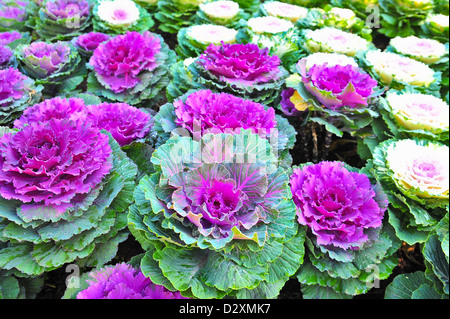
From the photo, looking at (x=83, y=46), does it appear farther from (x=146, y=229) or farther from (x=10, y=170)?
(x=146, y=229)

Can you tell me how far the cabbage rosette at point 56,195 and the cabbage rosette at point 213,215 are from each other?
265mm

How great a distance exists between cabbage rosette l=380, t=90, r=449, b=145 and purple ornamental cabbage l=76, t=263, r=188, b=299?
1.61 metres

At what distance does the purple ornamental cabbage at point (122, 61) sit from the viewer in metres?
2.46

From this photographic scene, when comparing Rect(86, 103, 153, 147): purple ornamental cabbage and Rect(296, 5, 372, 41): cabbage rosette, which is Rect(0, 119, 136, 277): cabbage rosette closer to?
Rect(86, 103, 153, 147): purple ornamental cabbage

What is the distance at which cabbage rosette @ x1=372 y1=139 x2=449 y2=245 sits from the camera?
1736 millimetres

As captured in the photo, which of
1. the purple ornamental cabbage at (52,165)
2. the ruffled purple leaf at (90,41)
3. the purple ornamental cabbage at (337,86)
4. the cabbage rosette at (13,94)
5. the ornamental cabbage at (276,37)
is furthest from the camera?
the ruffled purple leaf at (90,41)

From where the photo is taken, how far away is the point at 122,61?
8.14ft

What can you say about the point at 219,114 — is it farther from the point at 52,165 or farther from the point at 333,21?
the point at 333,21

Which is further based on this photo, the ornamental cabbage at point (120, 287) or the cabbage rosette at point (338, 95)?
the cabbage rosette at point (338, 95)

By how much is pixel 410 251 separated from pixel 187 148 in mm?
1797

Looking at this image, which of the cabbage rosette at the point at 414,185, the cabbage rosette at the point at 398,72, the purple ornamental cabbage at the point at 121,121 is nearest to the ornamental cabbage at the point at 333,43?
the cabbage rosette at the point at 398,72

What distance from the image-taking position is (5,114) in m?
2.13

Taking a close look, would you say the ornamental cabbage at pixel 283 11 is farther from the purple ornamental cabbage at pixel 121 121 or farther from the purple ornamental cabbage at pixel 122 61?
the purple ornamental cabbage at pixel 121 121

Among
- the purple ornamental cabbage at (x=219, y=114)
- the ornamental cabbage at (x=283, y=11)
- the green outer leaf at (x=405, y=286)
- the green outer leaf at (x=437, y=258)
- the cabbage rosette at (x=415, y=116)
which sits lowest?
the green outer leaf at (x=405, y=286)
